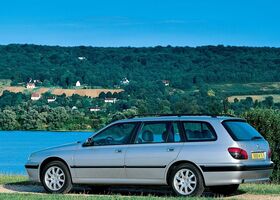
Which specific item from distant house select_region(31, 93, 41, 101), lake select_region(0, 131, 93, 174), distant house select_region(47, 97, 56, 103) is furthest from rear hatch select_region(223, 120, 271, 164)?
distant house select_region(31, 93, 41, 101)

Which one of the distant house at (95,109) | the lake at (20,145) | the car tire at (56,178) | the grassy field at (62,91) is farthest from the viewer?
the grassy field at (62,91)

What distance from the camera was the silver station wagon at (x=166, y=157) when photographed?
13125 mm

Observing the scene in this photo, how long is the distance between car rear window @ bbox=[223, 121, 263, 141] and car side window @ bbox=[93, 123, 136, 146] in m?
1.95

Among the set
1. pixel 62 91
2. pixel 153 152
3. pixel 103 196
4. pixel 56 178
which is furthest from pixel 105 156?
pixel 62 91

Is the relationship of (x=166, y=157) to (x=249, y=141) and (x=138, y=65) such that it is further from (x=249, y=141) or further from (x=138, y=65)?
(x=138, y=65)

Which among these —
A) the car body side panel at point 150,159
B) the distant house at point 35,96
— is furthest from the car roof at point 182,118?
the distant house at point 35,96

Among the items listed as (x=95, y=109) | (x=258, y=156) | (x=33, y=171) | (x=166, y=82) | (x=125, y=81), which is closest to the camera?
(x=258, y=156)

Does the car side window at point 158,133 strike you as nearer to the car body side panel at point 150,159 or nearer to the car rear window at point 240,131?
the car body side panel at point 150,159

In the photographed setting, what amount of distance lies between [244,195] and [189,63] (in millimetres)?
123281

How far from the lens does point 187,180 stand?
13344 millimetres

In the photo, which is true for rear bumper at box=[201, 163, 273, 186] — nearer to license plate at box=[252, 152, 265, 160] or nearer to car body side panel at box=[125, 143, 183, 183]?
license plate at box=[252, 152, 265, 160]

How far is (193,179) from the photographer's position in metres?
13.3

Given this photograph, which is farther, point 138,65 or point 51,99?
point 138,65

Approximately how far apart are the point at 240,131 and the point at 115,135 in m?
2.54
